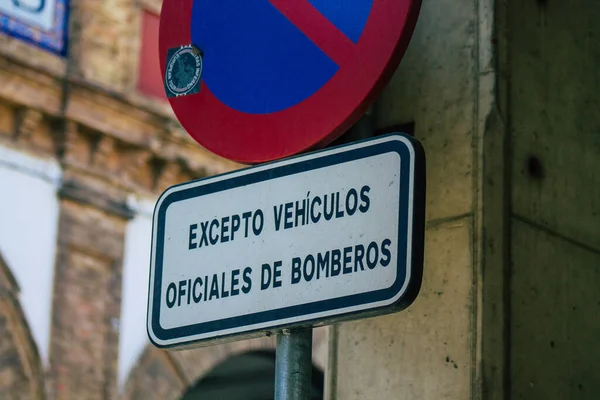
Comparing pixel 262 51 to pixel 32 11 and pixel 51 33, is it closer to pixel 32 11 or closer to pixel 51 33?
pixel 32 11

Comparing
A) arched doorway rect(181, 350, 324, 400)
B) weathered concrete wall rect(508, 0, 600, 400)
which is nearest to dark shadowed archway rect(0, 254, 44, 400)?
arched doorway rect(181, 350, 324, 400)

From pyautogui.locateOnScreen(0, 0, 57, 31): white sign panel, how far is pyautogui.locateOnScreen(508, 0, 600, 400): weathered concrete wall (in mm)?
6587

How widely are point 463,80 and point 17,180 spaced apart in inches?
263

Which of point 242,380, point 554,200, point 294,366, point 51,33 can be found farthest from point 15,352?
point 294,366

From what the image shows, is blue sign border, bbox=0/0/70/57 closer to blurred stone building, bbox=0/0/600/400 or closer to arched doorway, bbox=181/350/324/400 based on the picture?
arched doorway, bbox=181/350/324/400

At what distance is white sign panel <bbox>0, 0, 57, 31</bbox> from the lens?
348 inches

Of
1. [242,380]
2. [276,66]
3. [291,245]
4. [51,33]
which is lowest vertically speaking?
[291,245]

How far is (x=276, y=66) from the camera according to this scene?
7.47ft

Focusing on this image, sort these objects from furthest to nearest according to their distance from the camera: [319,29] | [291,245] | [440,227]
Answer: [440,227], [319,29], [291,245]

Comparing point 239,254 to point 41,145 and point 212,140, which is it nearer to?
point 212,140

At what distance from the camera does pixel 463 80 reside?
2545mm

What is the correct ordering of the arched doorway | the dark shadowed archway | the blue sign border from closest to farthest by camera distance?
the dark shadowed archway < the blue sign border < the arched doorway

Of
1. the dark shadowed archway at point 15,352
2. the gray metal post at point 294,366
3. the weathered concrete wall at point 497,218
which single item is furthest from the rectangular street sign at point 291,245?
the dark shadowed archway at point 15,352

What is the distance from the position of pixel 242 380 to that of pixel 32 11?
10.8ft
